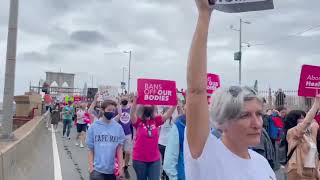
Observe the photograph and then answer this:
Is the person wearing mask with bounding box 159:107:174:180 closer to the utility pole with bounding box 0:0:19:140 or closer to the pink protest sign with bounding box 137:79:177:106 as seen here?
the pink protest sign with bounding box 137:79:177:106

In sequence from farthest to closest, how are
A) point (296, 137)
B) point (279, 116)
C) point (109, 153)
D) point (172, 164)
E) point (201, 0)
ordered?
point (279, 116), point (296, 137), point (109, 153), point (172, 164), point (201, 0)

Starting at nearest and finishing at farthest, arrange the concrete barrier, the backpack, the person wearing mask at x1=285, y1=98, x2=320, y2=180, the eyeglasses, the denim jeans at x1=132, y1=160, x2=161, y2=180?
the eyeglasses → the concrete barrier → the person wearing mask at x1=285, y1=98, x2=320, y2=180 → the denim jeans at x1=132, y1=160, x2=161, y2=180 → the backpack

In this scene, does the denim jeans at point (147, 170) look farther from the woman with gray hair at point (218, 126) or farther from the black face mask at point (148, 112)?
the woman with gray hair at point (218, 126)

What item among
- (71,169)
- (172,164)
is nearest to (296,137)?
(172,164)

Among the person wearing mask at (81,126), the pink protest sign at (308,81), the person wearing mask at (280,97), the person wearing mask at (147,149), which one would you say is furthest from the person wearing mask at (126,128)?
the person wearing mask at (280,97)

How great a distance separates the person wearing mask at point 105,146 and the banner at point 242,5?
365cm

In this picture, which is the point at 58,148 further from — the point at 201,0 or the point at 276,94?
the point at 201,0

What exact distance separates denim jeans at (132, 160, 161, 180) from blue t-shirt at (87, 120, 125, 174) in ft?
4.54

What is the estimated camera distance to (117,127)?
6859 mm

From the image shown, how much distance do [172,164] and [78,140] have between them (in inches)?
621

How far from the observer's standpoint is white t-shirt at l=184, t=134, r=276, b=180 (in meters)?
2.66

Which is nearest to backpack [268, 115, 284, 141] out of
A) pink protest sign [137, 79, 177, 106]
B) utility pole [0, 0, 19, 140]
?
pink protest sign [137, 79, 177, 106]

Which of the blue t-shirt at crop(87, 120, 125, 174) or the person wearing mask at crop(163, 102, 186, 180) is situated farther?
the blue t-shirt at crop(87, 120, 125, 174)

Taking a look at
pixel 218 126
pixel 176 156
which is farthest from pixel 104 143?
pixel 218 126
